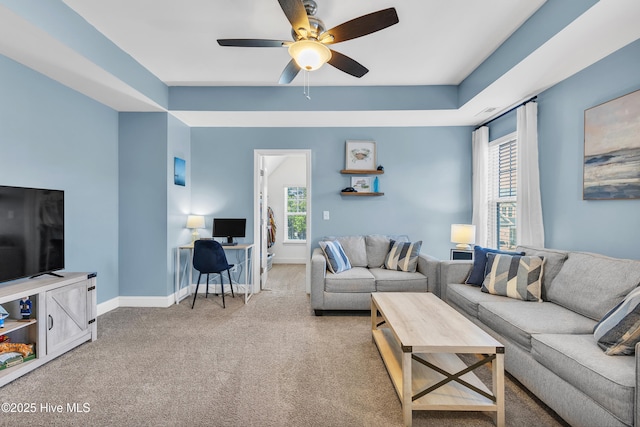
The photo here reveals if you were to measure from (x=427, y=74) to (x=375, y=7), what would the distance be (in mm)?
1414

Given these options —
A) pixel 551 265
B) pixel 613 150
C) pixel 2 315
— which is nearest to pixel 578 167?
pixel 613 150

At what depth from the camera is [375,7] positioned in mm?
2328

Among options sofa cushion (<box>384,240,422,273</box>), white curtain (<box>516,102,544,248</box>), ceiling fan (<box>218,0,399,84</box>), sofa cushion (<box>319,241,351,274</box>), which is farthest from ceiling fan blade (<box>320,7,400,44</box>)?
sofa cushion (<box>384,240,422,273</box>)

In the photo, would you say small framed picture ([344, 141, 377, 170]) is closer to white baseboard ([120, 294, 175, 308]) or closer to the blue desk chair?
the blue desk chair

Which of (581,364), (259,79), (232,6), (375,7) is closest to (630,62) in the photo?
(375,7)

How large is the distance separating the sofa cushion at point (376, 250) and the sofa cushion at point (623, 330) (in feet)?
8.18

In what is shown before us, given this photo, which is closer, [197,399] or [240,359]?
Answer: [197,399]

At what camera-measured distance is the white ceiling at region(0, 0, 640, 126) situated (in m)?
2.24

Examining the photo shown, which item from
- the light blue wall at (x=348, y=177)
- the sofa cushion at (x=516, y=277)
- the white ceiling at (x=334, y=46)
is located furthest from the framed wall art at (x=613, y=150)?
the light blue wall at (x=348, y=177)

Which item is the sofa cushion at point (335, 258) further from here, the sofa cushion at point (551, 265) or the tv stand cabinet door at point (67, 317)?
the tv stand cabinet door at point (67, 317)

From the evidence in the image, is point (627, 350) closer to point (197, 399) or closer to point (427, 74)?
point (197, 399)

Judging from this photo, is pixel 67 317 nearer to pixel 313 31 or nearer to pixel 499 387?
pixel 313 31

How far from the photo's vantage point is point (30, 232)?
246 centimetres

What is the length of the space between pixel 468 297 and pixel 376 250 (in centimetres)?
150
